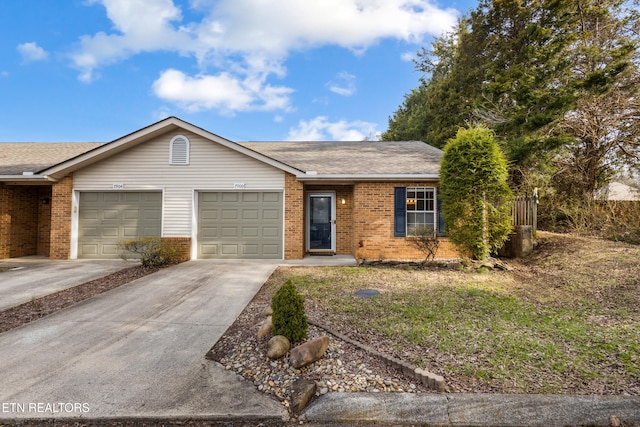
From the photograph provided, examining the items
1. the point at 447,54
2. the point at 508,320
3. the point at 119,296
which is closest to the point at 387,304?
the point at 508,320

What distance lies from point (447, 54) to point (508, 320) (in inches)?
1009

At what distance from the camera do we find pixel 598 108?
10867 mm

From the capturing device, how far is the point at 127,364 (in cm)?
305

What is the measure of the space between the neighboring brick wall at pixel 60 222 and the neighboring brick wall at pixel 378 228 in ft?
29.8

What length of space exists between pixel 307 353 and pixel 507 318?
3.06m

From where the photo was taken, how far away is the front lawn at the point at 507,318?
2797 mm

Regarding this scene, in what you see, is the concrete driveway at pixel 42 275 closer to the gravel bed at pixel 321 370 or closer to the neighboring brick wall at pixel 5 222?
the neighboring brick wall at pixel 5 222

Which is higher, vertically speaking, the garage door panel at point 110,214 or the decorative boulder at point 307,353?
the garage door panel at point 110,214

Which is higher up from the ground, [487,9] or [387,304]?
[487,9]

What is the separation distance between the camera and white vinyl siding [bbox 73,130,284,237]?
940cm

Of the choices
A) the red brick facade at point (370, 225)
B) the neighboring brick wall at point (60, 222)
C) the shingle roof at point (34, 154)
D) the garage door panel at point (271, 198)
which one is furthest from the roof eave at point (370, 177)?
the shingle roof at point (34, 154)

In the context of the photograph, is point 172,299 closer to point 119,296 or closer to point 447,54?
point 119,296

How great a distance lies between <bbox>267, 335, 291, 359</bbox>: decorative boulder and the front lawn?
3.01 ft

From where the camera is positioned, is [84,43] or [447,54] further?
[447,54]
